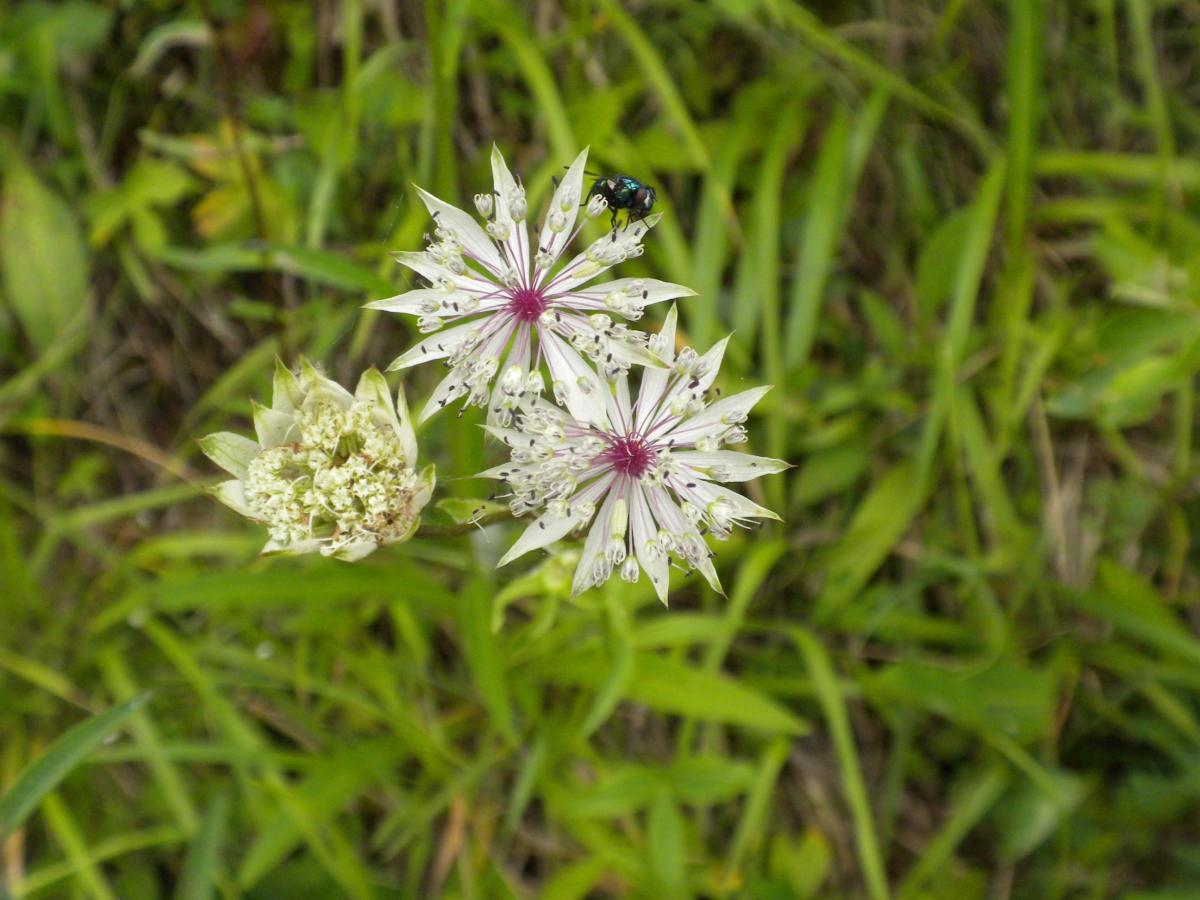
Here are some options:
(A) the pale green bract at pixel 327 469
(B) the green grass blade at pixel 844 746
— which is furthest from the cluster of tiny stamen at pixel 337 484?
(B) the green grass blade at pixel 844 746

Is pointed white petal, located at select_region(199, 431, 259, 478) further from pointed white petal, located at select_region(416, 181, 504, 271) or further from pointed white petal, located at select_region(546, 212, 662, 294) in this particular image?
pointed white petal, located at select_region(546, 212, 662, 294)

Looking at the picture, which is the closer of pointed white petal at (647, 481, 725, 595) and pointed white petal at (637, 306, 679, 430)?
pointed white petal at (647, 481, 725, 595)

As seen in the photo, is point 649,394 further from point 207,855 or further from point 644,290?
point 207,855

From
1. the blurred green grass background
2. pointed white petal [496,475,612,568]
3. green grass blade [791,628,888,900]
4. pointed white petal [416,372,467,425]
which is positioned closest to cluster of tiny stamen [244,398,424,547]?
pointed white petal [416,372,467,425]

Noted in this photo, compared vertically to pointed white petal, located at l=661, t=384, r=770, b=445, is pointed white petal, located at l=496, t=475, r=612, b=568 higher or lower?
lower

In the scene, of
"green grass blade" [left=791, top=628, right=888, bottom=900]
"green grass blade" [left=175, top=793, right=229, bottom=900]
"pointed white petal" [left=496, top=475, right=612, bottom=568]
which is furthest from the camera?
"green grass blade" [left=791, top=628, right=888, bottom=900]

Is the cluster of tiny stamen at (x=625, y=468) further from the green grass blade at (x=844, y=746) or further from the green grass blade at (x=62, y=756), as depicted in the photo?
the green grass blade at (x=844, y=746)

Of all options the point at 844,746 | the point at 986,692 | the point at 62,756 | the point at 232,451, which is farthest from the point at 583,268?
the point at 986,692

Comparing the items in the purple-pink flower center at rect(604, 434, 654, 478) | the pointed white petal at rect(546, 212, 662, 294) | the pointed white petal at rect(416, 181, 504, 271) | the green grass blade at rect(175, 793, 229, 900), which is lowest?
the green grass blade at rect(175, 793, 229, 900)
